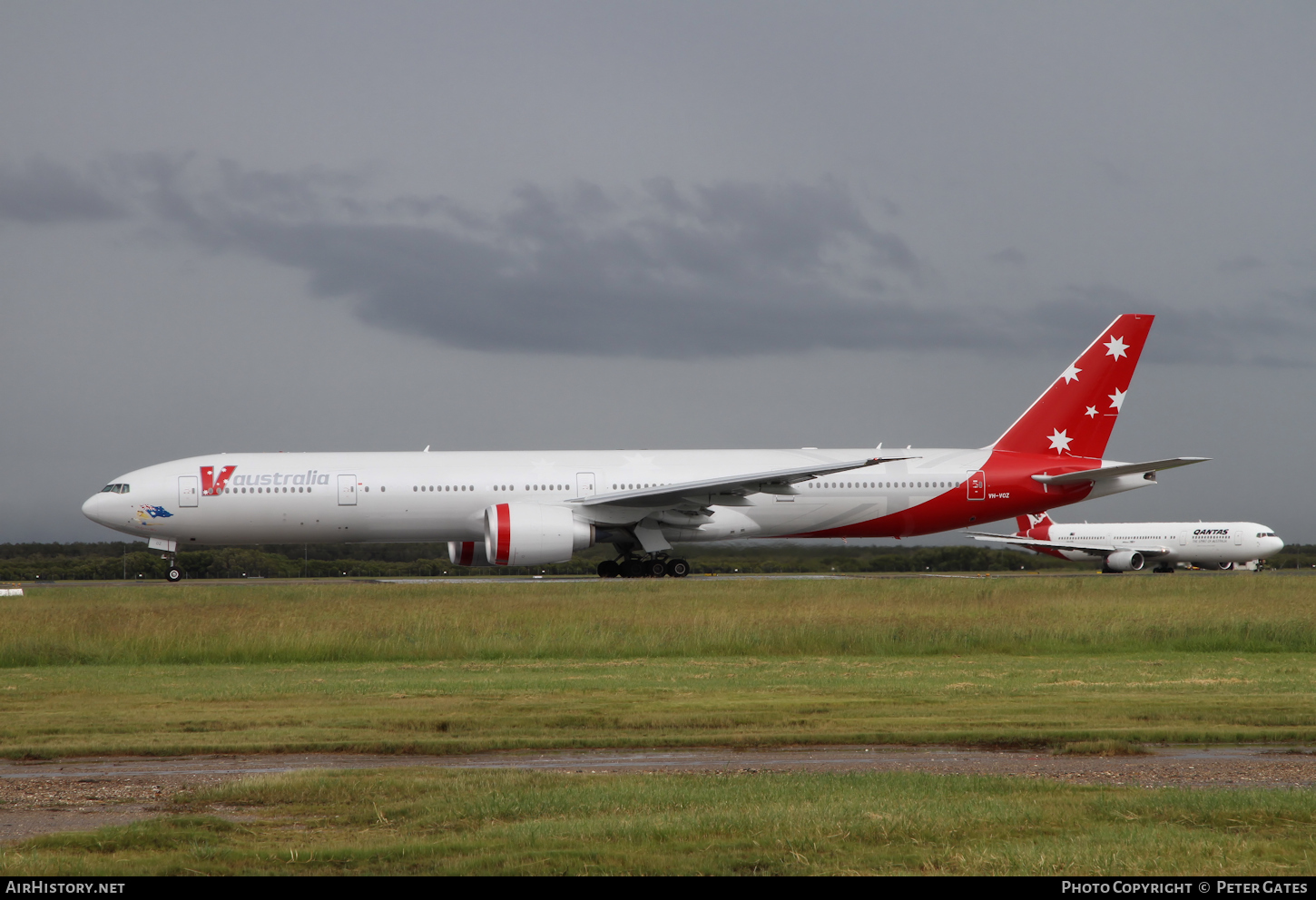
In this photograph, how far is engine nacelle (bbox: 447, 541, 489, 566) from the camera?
32.3 meters

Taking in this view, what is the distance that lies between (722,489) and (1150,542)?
3559 centimetres

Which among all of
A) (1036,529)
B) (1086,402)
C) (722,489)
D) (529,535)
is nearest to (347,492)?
(529,535)

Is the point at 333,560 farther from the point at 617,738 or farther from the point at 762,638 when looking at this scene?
the point at 617,738

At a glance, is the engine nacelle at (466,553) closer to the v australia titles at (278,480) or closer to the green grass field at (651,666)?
the v australia titles at (278,480)

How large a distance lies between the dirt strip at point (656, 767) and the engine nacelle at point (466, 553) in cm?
2356

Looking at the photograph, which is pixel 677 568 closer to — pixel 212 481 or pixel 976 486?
pixel 976 486

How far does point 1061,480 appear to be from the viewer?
32594mm

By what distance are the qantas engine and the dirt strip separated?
19307 millimetres

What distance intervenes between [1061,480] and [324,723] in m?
26.6

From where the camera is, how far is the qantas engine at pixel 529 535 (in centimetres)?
2812

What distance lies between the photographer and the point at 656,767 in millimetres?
8094

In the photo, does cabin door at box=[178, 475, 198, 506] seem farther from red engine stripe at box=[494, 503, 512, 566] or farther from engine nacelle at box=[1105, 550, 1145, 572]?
engine nacelle at box=[1105, 550, 1145, 572]

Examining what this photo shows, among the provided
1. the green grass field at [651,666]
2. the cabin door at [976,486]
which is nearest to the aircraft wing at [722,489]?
the cabin door at [976,486]

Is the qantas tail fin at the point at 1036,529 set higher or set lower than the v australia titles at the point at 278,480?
lower
